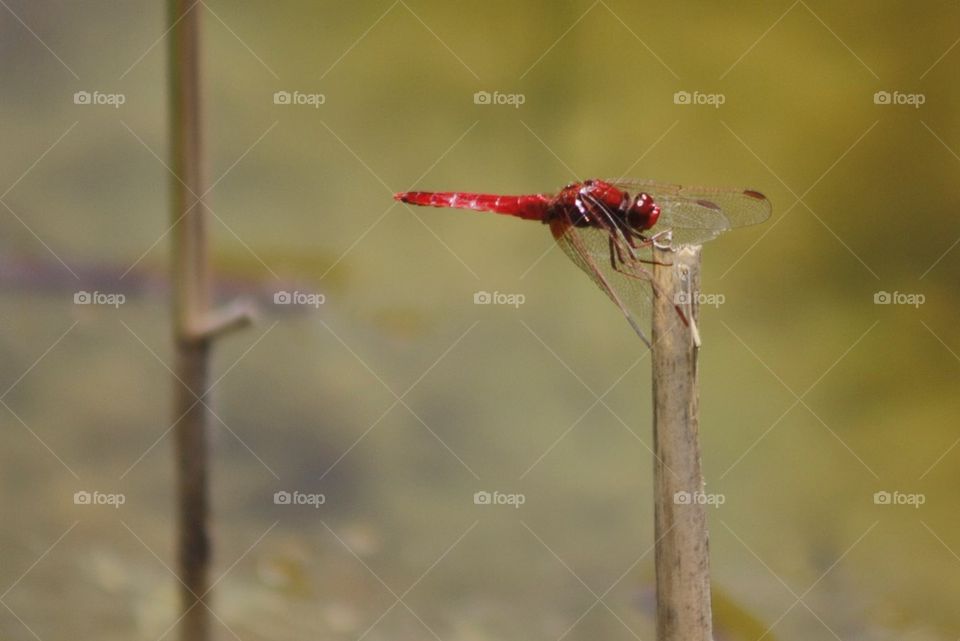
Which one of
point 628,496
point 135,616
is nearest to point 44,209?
point 135,616

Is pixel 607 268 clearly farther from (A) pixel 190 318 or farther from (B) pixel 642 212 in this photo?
(A) pixel 190 318

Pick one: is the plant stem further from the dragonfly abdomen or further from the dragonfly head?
the dragonfly abdomen

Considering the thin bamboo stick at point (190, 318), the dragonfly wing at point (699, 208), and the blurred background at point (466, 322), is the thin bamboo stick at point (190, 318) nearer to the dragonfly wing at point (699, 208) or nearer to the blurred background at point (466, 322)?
the blurred background at point (466, 322)

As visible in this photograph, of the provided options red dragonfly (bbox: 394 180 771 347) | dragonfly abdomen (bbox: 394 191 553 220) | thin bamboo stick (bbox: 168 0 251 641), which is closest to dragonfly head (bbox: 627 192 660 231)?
red dragonfly (bbox: 394 180 771 347)

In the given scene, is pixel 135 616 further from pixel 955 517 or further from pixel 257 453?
pixel 955 517

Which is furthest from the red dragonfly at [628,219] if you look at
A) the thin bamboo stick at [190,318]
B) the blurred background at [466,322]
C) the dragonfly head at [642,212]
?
the thin bamboo stick at [190,318]

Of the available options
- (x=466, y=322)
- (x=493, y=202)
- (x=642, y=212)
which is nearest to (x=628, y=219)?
(x=642, y=212)
